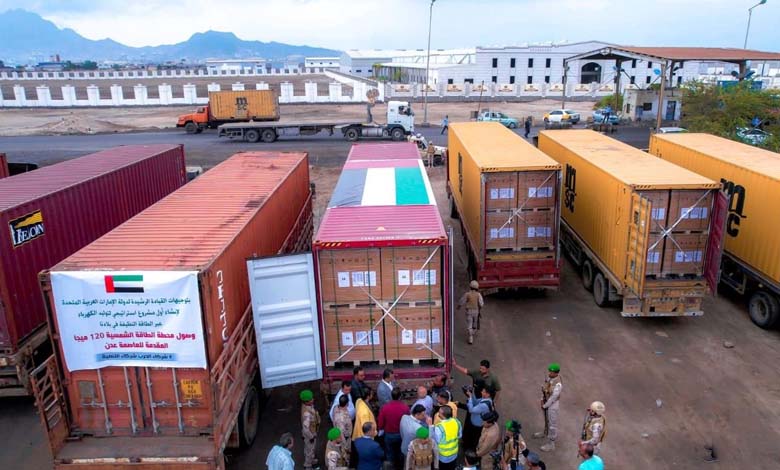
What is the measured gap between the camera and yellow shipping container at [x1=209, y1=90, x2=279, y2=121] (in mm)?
37812

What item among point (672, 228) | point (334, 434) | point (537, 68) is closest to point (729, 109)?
point (672, 228)

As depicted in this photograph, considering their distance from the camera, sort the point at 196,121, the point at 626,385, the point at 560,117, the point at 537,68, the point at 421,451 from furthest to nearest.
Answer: the point at 537,68 < the point at 560,117 < the point at 196,121 < the point at 626,385 < the point at 421,451

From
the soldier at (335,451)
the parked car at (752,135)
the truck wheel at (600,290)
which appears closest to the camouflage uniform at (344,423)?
the soldier at (335,451)

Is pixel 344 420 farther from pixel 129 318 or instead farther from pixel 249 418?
pixel 129 318

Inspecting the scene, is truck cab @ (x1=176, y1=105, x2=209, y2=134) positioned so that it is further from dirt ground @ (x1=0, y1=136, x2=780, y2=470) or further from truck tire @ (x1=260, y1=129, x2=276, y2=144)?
dirt ground @ (x1=0, y1=136, x2=780, y2=470)

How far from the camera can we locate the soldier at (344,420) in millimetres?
7020

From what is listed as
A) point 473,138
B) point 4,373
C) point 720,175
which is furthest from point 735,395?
point 4,373

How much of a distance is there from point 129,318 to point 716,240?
9.99m

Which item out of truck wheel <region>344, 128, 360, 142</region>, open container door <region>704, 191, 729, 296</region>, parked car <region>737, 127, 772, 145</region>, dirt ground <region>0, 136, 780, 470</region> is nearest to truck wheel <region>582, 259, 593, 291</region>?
dirt ground <region>0, 136, 780, 470</region>

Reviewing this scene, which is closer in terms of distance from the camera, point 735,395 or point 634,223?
point 735,395

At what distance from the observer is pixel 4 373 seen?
8.51 meters

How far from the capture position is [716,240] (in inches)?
416

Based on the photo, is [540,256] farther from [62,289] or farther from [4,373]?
[4,373]

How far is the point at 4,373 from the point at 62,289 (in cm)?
323
